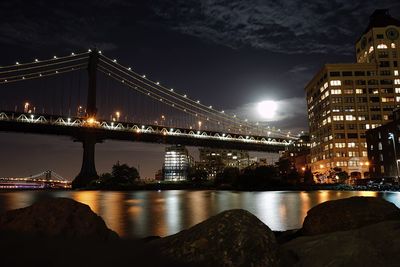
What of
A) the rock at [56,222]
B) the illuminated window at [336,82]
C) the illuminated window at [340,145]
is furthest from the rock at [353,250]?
the illuminated window at [336,82]

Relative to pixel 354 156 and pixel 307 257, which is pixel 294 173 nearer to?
pixel 354 156

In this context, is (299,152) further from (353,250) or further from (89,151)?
(353,250)

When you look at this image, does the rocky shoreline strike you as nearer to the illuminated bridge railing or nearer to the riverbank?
the riverbank

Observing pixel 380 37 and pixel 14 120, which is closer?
pixel 14 120

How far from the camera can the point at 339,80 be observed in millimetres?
114938

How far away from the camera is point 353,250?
587cm

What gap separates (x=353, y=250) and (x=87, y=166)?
289 feet

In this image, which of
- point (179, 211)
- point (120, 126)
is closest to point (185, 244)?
point (179, 211)

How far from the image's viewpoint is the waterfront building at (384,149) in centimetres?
7588

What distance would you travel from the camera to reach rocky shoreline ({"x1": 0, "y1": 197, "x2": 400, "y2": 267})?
225 inches

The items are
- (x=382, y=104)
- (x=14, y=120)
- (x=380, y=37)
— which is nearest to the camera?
(x=14, y=120)

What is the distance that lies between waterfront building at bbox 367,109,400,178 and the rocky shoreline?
252 feet

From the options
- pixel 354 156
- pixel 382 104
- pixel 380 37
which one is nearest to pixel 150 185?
pixel 354 156

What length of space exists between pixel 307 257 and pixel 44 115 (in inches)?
3710
